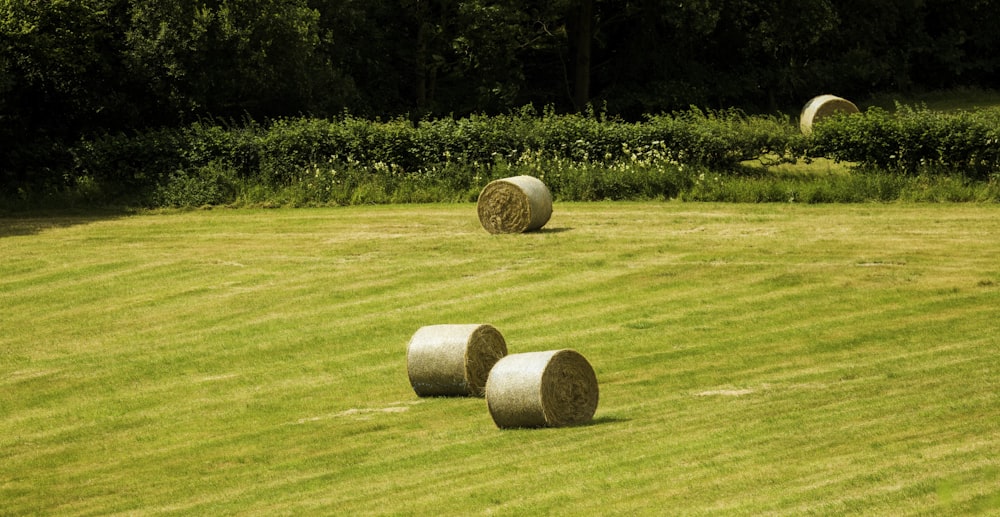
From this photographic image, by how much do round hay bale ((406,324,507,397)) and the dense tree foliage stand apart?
2606 cm

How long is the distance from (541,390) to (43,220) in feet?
83.8

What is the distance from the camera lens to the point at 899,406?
1619cm

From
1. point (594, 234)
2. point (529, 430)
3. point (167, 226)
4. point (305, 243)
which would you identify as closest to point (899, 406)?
point (529, 430)

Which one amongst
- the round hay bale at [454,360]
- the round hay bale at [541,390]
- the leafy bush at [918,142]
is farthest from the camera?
the leafy bush at [918,142]

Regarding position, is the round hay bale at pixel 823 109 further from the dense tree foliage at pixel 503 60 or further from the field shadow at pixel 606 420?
the field shadow at pixel 606 420

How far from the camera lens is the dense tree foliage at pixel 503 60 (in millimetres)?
44094

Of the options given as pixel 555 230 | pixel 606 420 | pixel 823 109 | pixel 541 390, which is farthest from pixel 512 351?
pixel 823 109

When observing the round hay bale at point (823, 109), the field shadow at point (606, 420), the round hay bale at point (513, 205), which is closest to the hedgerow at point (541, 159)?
the round hay bale at point (513, 205)

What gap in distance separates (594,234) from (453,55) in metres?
28.8

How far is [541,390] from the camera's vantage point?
641 inches

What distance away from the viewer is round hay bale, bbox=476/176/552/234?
3138cm

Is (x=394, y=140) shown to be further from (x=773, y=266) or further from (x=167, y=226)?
(x=773, y=266)

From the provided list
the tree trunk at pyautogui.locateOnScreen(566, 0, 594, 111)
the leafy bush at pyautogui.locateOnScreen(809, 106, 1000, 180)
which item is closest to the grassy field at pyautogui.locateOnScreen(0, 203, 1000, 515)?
the leafy bush at pyautogui.locateOnScreen(809, 106, 1000, 180)

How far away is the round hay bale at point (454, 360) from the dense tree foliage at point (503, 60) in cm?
2606
